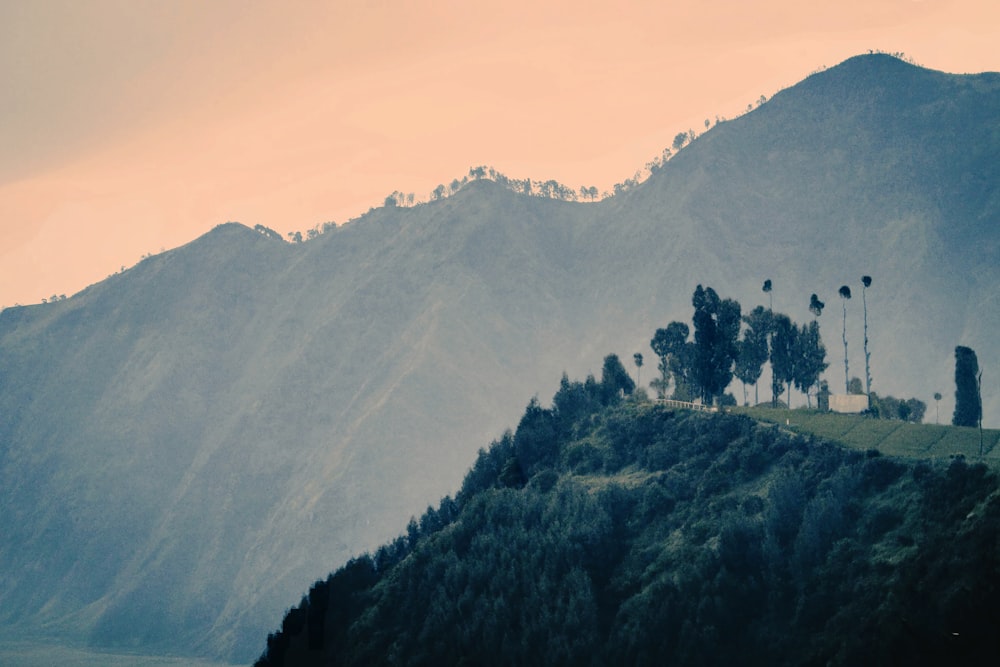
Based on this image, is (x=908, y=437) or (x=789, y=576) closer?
(x=789, y=576)

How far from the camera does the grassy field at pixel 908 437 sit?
179625 millimetres

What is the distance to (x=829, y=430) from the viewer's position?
195m

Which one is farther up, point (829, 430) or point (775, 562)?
point (829, 430)

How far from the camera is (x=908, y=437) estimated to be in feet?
613

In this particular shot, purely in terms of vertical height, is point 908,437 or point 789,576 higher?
point 908,437

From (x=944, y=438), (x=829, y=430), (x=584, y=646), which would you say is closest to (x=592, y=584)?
(x=584, y=646)

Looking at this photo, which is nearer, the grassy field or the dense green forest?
the dense green forest

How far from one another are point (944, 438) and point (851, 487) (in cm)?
1804

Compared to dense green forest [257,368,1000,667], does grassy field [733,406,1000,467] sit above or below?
above

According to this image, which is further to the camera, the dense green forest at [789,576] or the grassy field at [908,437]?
the grassy field at [908,437]

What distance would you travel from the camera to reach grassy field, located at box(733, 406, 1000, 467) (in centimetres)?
17962

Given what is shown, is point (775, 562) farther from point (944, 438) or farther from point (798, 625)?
point (944, 438)

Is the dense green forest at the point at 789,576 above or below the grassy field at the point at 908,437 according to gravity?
below

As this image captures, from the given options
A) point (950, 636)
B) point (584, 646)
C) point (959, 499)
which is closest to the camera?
point (950, 636)
